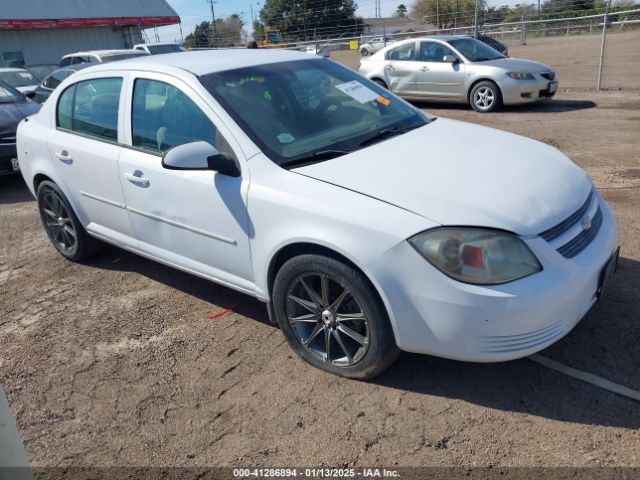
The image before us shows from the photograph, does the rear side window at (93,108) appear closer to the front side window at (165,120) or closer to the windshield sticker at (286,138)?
the front side window at (165,120)

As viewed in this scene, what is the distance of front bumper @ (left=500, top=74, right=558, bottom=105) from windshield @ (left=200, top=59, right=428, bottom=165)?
7317mm

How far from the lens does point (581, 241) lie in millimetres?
2867

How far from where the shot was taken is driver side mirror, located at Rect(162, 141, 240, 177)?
125 inches

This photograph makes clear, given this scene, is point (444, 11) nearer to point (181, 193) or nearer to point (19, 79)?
point (19, 79)

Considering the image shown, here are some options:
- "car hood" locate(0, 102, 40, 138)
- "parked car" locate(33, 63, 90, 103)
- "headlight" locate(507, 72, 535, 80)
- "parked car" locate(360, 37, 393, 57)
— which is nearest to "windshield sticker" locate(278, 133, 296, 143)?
"car hood" locate(0, 102, 40, 138)

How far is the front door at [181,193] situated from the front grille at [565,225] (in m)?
1.57

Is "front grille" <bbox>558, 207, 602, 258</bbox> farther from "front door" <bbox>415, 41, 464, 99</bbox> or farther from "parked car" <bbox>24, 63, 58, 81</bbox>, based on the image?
"parked car" <bbox>24, 63, 58, 81</bbox>

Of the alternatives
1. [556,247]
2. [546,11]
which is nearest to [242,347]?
[556,247]

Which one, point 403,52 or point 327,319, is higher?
point 403,52

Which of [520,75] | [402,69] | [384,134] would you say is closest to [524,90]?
[520,75]

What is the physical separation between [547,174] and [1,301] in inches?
163

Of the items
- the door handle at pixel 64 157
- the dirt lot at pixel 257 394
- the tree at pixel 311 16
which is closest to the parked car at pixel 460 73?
the dirt lot at pixel 257 394

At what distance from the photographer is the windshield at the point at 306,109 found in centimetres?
333

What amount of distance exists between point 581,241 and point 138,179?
106 inches
